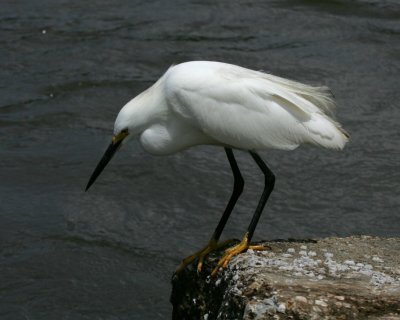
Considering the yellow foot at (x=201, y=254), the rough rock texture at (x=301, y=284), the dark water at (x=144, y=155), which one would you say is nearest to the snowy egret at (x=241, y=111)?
the yellow foot at (x=201, y=254)

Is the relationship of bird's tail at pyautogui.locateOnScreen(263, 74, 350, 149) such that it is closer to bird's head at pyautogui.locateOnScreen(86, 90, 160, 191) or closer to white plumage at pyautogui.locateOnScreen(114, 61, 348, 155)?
white plumage at pyautogui.locateOnScreen(114, 61, 348, 155)

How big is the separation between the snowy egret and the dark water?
202cm

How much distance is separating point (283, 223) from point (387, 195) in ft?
3.72

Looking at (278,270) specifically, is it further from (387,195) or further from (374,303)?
(387,195)

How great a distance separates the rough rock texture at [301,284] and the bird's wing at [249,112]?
2.16 ft

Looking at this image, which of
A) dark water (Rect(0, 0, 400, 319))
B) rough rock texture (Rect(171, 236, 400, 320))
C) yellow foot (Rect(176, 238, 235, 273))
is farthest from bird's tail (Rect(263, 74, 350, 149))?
dark water (Rect(0, 0, 400, 319))

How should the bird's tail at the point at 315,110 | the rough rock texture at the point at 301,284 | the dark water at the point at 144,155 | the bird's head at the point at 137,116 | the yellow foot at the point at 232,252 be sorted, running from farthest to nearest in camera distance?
the dark water at the point at 144,155 → the bird's head at the point at 137,116 → the bird's tail at the point at 315,110 → the yellow foot at the point at 232,252 → the rough rock texture at the point at 301,284

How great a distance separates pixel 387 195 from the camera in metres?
9.07

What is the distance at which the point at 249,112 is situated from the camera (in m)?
5.86

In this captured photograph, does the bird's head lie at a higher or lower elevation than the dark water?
higher

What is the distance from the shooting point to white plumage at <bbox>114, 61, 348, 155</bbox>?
579cm

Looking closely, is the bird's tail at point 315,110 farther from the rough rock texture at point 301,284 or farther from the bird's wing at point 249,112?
the rough rock texture at point 301,284

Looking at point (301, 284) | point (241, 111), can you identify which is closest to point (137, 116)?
point (241, 111)

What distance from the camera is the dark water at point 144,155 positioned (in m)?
8.08
